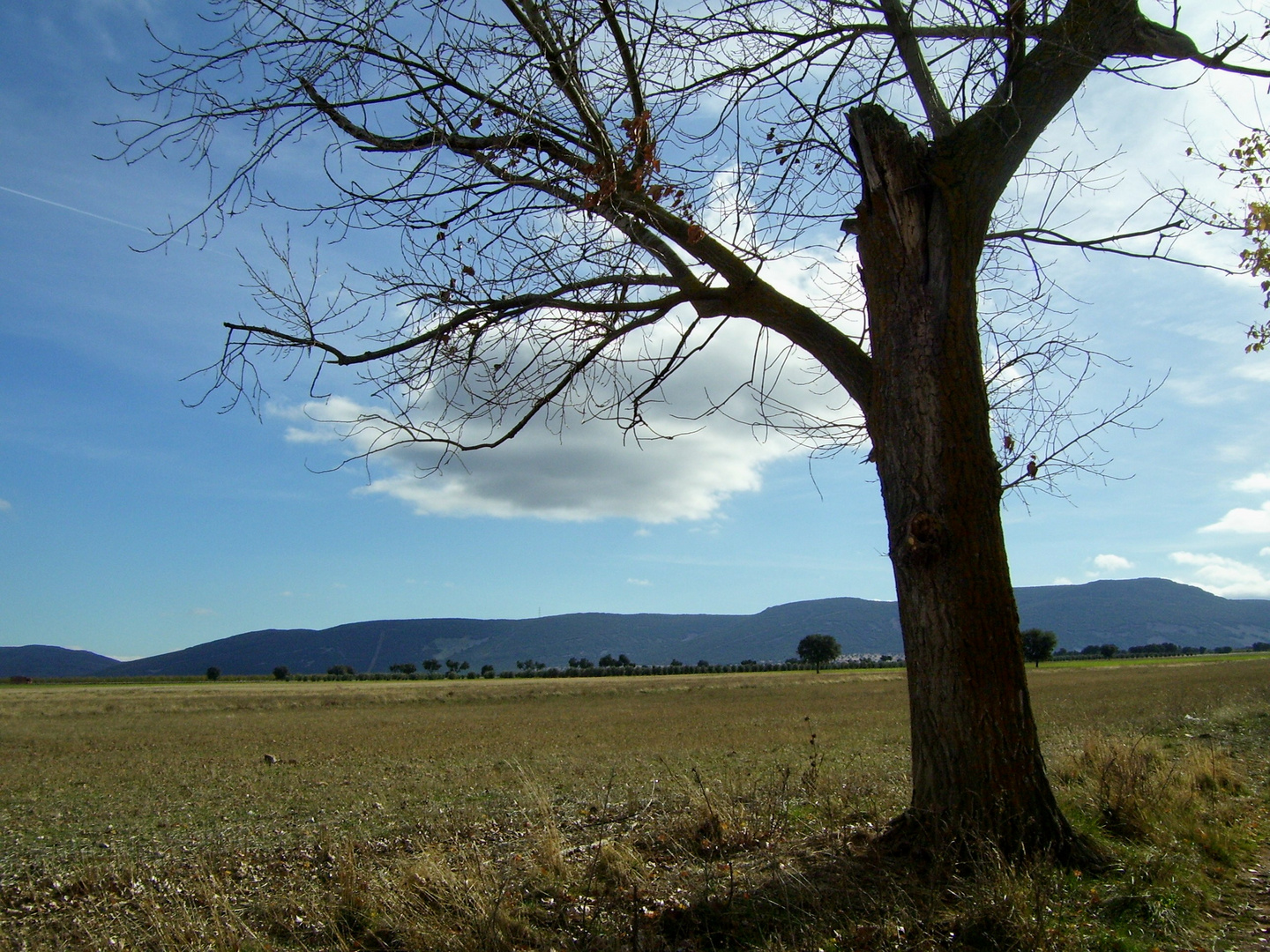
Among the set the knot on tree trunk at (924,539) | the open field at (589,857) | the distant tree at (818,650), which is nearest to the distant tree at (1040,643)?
the distant tree at (818,650)

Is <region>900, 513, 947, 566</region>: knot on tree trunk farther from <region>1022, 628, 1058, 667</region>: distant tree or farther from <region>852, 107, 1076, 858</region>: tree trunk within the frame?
<region>1022, 628, 1058, 667</region>: distant tree

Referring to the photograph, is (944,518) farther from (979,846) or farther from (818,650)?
(818,650)

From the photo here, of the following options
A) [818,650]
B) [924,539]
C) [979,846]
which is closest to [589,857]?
[979,846]

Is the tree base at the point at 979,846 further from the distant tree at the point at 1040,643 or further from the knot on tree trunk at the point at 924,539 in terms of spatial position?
the distant tree at the point at 1040,643

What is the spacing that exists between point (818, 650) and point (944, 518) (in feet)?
409

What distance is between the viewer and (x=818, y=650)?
124 meters

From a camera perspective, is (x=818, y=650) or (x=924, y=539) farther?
(x=818, y=650)

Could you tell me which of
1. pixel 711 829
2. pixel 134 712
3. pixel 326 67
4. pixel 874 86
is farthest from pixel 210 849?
pixel 134 712

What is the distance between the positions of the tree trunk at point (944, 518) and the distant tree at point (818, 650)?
12146cm

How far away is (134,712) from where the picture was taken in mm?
41969

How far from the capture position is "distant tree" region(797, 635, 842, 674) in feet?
407

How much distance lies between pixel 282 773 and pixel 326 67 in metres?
15.6

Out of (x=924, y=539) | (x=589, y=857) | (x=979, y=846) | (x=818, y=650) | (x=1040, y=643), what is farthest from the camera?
(x=818, y=650)

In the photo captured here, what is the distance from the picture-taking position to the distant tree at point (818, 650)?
12394 centimetres
